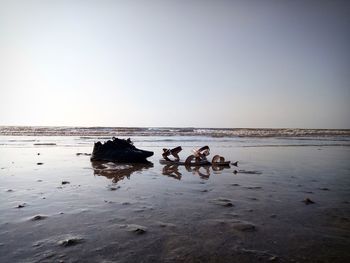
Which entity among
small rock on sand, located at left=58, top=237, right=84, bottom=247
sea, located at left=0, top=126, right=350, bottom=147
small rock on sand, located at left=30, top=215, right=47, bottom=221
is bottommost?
small rock on sand, located at left=30, top=215, right=47, bottom=221

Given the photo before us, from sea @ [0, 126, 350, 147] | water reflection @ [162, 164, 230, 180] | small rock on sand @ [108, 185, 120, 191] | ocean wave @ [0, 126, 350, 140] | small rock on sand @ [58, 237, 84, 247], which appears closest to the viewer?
small rock on sand @ [58, 237, 84, 247]

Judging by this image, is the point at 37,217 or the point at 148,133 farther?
the point at 148,133

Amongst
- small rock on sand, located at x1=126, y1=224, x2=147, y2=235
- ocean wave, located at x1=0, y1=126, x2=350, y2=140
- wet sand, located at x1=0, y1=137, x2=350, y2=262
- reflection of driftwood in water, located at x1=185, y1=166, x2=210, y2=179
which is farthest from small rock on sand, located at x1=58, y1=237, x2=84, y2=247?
ocean wave, located at x1=0, y1=126, x2=350, y2=140

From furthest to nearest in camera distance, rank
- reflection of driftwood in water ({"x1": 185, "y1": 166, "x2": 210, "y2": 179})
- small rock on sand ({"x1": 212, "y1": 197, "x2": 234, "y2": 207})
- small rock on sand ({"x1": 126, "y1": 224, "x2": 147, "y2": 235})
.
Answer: reflection of driftwood in water ({"x1": 185, "y1": 166, "x2": 210, "y2": 179}) → small rock on sand ({"x1": 212, "y1": 197, "x2": 234, "y2": 207}) → small rock on sand ({"x1": 126, "y1": 224, "x2": 147, "y2": 235})

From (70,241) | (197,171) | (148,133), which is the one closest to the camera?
(70,241)

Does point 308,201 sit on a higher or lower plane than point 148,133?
lower

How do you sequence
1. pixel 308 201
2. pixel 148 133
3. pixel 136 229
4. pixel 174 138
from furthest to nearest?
pixel 148 133, pixel 174 138, pixel 308 201, pixel 136 229

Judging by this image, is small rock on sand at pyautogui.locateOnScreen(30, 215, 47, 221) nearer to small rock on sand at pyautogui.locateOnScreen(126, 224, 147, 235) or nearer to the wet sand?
the wet sand

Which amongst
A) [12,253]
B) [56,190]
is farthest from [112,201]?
[12,253]

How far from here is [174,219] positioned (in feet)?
14.0

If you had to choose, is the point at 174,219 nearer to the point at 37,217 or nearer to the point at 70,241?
the point at 70,241

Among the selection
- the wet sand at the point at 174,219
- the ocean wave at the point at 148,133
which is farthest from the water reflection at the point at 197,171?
the ocean wave at the point at 148,133

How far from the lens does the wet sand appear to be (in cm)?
307

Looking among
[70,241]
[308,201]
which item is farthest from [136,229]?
[308,201]
